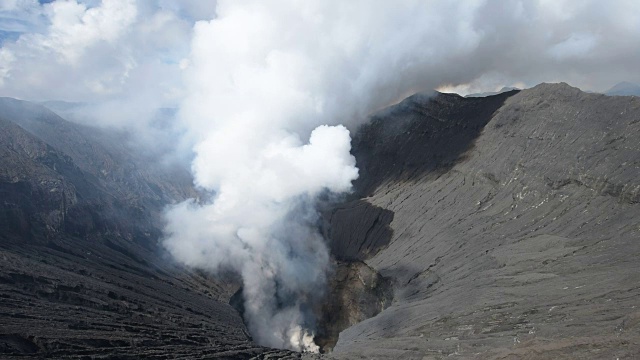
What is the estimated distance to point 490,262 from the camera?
153ft

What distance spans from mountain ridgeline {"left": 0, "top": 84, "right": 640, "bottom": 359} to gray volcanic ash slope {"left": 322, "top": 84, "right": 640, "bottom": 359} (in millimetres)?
187

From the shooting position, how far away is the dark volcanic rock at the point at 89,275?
3416 cm

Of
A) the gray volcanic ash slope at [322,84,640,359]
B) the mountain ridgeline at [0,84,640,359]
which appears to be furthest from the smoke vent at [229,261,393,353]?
the gray volcanic ash slope at [322,84,640,359]

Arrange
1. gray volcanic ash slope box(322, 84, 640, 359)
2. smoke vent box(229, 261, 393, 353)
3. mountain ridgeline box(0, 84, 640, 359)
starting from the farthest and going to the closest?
smoke vent box(229, 261, 393, 353), mountain ridgeline box(0, 84, 640, 359), gray volcanic ash slope box(322, 84, 640, 359)

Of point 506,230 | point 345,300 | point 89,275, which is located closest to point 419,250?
point 506,230

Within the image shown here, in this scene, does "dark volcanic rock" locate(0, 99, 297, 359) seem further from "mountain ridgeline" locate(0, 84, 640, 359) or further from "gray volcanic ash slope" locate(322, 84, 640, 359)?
"gray volcanic ash slope" locate(322, 84, 640, 359)

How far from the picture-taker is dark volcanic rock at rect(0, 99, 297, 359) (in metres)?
34.2

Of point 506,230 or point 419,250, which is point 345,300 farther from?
point 506,230

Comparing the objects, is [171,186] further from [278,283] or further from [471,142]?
[471,142]

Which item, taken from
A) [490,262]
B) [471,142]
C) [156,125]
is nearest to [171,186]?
[156,125]

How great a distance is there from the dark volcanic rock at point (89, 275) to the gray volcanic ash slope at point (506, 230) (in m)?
12.5

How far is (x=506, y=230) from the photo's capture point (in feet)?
169

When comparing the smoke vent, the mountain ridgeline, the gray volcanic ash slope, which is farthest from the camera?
the smoke vent

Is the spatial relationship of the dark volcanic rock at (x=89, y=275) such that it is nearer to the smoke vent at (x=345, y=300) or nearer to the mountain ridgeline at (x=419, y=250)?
the mountain ridgeline at (x=419, y=250)
